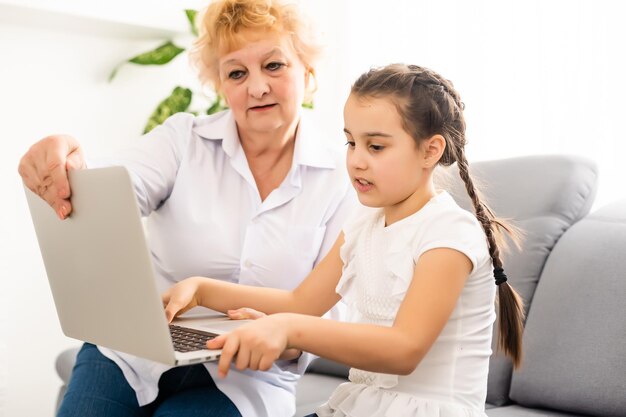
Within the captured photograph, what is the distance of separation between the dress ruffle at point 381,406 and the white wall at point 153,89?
1510 mm

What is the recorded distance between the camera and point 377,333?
1.07 metres

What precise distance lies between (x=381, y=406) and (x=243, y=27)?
79 cm

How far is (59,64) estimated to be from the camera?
2766mm

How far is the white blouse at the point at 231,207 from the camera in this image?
60.2 inches

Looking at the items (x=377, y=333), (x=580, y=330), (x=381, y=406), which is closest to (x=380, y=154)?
(x=377, y=333)

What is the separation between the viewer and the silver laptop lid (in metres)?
0.99

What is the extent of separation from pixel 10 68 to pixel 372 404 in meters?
2.00

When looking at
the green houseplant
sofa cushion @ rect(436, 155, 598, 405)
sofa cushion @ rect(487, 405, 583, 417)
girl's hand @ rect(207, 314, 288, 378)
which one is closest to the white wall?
the green houseplant

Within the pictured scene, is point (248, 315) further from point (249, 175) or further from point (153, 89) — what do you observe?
point (153, 89)

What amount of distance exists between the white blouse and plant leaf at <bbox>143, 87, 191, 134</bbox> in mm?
1381

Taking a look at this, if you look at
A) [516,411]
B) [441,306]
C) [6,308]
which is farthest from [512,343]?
[6,308]

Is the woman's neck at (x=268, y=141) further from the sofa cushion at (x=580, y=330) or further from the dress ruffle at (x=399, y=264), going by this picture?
the sofa cushion at (x=580, y=330)

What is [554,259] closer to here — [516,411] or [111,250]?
[516,411]

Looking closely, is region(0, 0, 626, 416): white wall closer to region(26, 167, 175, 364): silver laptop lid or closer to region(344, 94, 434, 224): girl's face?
region(344, 94, 434, 224): girl's face
